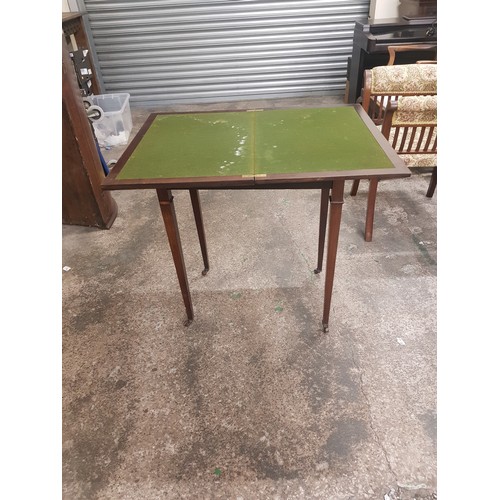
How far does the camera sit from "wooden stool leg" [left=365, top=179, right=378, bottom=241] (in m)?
2.34

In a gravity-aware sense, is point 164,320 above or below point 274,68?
below

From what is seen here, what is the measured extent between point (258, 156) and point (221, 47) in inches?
166

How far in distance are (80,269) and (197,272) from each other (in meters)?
0.82

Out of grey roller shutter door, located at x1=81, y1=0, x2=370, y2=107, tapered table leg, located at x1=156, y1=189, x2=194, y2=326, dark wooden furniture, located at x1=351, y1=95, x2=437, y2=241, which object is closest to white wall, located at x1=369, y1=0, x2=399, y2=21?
grey roller shutter door, located at x1=81, y1=0, x2=370, y2=107

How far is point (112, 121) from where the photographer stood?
13.1 ft

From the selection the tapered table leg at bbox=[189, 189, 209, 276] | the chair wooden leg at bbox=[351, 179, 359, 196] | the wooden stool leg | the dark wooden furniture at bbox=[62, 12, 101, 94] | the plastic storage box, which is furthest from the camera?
the dark wooden furniture at bbox=[62, 12, 101, 94]

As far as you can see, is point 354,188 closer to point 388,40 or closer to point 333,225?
point 333,225

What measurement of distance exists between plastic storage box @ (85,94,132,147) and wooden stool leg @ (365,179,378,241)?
9.85ft

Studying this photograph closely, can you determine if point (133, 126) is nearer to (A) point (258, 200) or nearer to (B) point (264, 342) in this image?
(A) point (258, 200)

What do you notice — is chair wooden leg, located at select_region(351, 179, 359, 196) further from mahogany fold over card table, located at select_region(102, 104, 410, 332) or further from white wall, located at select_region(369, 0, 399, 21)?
white wall, located at select_region(369, 0, 399, 21)

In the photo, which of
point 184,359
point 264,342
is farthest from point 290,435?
point 184,359

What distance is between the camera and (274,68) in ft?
16.4

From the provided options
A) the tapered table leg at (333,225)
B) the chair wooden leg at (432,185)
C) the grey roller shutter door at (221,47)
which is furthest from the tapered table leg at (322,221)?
the grey roller shutter door at (221,47)

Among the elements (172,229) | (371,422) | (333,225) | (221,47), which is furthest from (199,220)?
(221,47)
